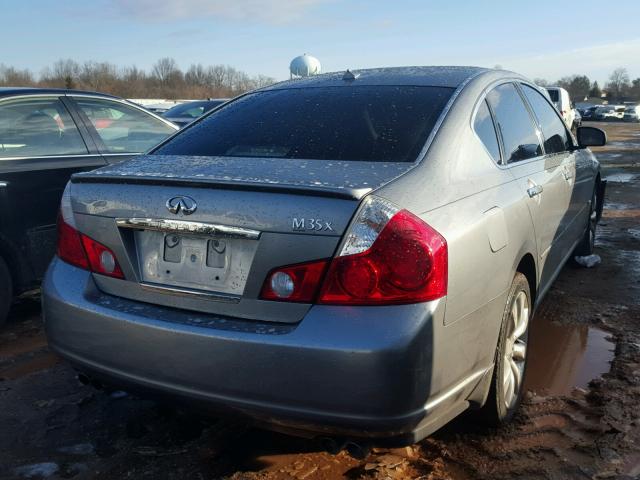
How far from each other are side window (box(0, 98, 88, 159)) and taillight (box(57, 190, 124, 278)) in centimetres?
194

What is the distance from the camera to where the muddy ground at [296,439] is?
8.34ft

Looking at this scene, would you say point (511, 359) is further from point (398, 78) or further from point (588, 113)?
point (588, 113)

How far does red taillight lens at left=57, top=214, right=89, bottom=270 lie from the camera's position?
2.45 metres

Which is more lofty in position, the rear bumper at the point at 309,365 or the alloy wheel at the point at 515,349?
the rear bumper at the point at 309,365

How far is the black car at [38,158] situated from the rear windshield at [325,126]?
1.58 m

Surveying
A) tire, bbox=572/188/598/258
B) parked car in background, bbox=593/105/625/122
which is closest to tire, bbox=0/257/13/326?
tire, bbox=572/188/598/258

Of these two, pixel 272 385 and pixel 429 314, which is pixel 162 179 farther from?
pixel 429 314

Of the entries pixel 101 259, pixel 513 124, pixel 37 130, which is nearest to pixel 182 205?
pixel 101 259

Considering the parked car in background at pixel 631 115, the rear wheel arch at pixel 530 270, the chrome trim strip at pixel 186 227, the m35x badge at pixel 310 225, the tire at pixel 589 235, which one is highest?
the m35x badge at pixel 310 225

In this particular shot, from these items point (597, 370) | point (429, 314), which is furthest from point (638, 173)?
point (429, 314)

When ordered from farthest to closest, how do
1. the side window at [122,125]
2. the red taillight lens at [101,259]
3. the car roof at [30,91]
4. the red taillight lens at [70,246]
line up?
the side window at [122,125], the car roof at [30,91], the red taillight lens at [70,246], the red taillight lens at [101,259]

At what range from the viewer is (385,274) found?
196 centimetres

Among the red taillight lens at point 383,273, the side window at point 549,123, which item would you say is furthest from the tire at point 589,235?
the red taillight lens at point 383,273

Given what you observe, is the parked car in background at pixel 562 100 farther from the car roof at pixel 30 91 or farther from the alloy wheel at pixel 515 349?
the alloy wheel at pixel 515 349
